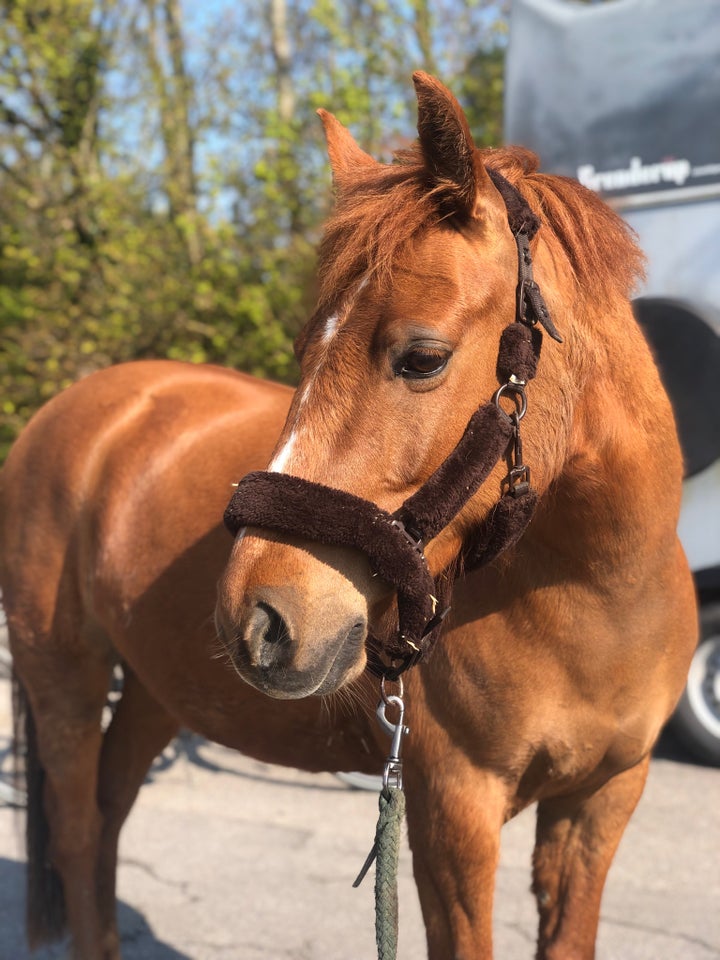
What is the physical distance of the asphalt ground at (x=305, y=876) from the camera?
10.2ft

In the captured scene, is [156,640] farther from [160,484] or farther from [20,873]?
[20,873]

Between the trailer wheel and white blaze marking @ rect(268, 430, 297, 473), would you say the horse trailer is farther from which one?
white blaze marking @ rect(268, 430, 297, 473)

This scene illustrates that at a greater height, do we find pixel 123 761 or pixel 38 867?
pixel 123 761

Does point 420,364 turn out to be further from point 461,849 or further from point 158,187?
point 158,187

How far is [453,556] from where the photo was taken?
5.27ft

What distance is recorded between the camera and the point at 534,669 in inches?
71.7

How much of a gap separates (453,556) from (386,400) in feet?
0.97

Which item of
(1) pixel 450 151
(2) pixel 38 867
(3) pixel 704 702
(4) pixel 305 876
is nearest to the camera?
(1) pixel 450 151

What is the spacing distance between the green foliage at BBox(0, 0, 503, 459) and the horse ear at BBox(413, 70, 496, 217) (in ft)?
21.4

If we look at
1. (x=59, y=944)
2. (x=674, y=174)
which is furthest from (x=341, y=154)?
(x=674, y=174)

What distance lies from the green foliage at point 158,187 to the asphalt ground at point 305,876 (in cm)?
436

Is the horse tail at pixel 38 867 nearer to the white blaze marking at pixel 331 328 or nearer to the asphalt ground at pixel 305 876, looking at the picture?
the asphalt ground at pixel 305 876

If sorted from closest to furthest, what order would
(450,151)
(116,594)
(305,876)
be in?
(450,151) → (116,594) → (305,876)

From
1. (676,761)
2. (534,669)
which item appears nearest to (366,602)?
(534,669)
